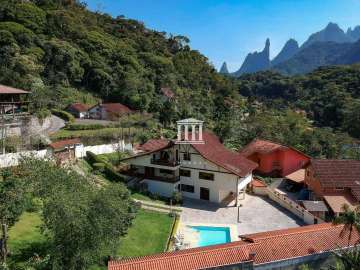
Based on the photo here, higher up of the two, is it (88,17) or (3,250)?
(88,17)

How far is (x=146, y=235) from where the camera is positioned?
25.5 meters

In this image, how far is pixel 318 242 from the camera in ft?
69.5

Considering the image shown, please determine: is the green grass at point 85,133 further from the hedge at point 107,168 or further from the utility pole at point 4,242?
the utility pole at point 4,242

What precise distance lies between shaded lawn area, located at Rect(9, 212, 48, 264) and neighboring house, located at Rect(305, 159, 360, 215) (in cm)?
2240

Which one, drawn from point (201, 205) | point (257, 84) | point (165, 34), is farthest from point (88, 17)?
point (201, 205)

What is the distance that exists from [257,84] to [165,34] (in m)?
42.9

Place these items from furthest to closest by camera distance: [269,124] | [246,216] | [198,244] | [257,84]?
[257,84] < [269,124] < [246,216] < [198,244]

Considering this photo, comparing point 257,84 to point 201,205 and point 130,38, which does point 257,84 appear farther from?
point 201,205

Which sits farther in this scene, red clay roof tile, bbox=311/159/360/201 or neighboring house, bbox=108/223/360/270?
red clay roof tile, bbox=311/159/360/201

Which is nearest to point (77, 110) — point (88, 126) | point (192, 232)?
point (88, 126)

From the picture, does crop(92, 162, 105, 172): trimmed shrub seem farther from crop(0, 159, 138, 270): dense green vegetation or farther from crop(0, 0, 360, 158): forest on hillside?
crop(0, 159, 138, 270): dense green vegetation

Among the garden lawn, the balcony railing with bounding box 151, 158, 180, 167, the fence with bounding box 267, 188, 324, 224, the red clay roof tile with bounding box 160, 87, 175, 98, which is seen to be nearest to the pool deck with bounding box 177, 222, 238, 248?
the garden lawn

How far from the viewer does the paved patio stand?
1165 inches

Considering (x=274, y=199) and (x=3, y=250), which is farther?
(x=274, y=199)
